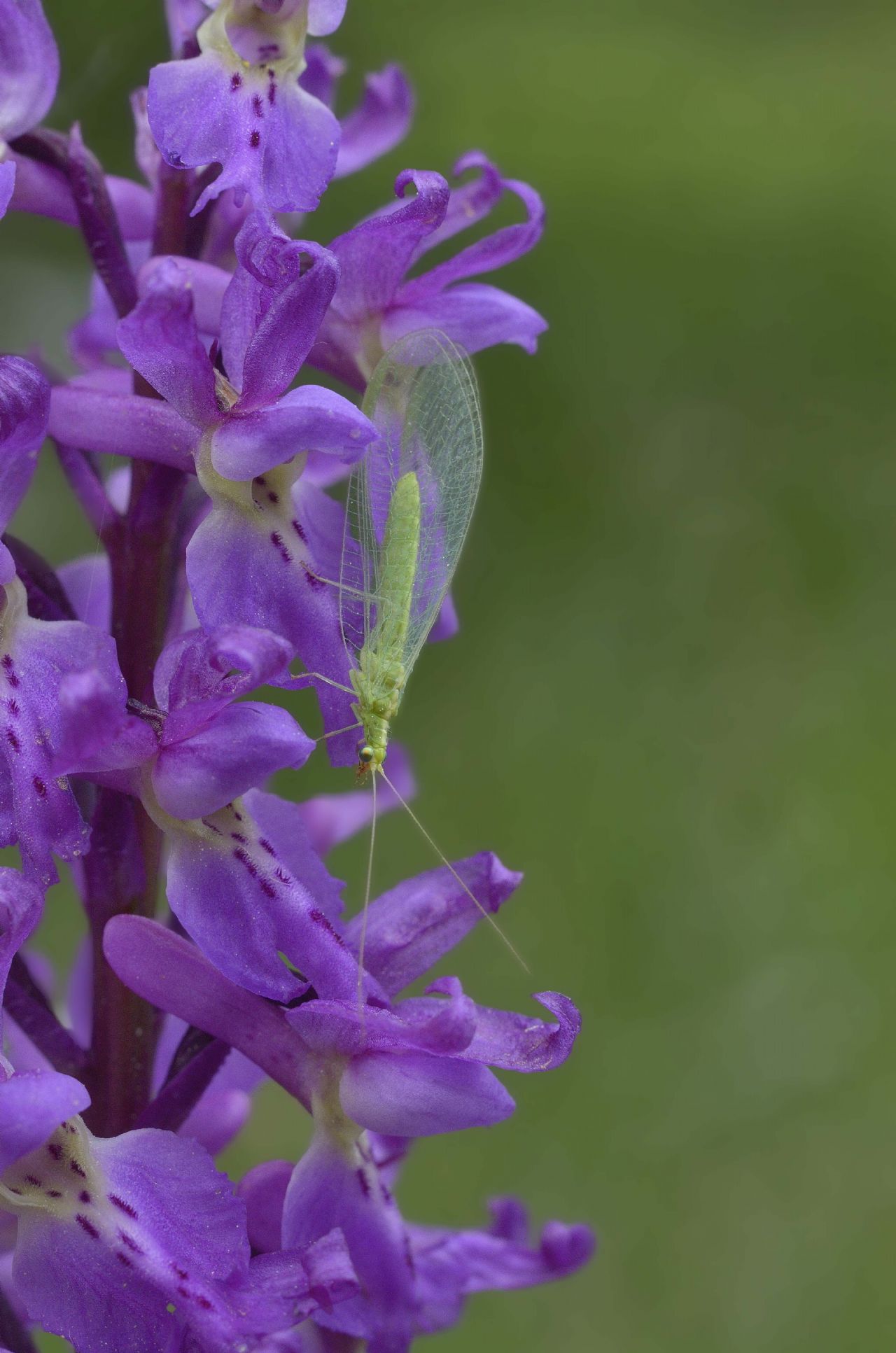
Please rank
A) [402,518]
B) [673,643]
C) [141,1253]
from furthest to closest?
1. [673,643]
2. [402,518]
3. [141,1253]

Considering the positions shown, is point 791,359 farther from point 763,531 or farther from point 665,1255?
point 665,1255

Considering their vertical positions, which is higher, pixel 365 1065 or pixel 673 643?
pixel 365 1065

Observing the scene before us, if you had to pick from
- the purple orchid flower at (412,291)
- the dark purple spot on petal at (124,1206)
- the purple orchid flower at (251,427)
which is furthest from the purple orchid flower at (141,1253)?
the purple orchid flower at (412,291)

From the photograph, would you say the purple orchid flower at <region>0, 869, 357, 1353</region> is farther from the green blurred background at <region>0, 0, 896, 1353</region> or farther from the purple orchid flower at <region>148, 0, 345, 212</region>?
the green blurred background at <region>0, 0, 896, 1353</region>

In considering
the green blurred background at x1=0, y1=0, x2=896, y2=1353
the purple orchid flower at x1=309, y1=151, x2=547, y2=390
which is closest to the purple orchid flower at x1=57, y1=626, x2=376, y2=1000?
the purple orchid flower at x1=309, y1=151, x2=547, y2=390

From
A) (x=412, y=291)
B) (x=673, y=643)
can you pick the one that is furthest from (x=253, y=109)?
(x=673, y=643)

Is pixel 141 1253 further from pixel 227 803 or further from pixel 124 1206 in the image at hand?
pixel 227 803

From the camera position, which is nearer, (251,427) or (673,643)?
(251,427)
